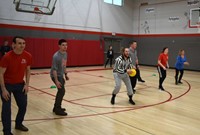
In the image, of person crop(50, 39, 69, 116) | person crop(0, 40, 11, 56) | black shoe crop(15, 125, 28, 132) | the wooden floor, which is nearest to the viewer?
black shoe crop(15, 125, 28, 132)

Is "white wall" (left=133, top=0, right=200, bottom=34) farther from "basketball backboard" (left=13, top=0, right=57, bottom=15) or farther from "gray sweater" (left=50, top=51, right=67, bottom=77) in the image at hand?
"gray sweater" (left=50, top=51, right=67, bottom=77)

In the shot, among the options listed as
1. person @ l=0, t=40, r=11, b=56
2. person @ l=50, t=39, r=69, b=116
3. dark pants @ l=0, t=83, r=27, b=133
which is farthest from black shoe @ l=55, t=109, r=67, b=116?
person @ l=0, t=40, r=11, b=56

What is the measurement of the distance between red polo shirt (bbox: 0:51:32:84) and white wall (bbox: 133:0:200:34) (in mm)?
15612

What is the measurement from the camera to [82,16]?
18172mm

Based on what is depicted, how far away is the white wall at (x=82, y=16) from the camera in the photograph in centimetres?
1479

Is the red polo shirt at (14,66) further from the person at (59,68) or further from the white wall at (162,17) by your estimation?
the white wall at (162,17)

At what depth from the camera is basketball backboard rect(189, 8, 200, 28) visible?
16.3 meters

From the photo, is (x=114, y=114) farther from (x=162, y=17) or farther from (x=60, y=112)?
(x=162, y=17)

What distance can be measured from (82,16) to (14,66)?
1478cm

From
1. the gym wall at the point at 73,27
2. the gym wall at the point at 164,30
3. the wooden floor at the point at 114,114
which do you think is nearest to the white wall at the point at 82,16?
the gym wall at the point at 73,27

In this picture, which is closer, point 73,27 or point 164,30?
point 73,27

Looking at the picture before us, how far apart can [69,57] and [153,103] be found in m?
11.6

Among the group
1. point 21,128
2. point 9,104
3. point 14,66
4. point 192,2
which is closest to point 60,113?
point 21,128

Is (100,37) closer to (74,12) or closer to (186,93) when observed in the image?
(74,12)
